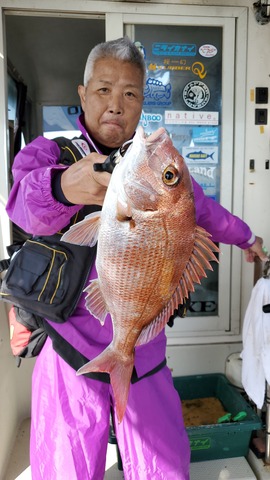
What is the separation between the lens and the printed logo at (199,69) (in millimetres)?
3334

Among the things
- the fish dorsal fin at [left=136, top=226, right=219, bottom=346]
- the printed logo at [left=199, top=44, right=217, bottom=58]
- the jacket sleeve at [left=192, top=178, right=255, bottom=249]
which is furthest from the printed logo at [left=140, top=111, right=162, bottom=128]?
the fish dorsal fin at [left=136, top=226, right=219, bottom=346]

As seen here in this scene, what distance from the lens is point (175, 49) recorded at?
3.30m

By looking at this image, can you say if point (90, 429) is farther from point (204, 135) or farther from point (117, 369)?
point (204, 135)

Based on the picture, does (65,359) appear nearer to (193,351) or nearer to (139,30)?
(193,351)

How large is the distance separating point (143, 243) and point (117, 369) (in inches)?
19.7

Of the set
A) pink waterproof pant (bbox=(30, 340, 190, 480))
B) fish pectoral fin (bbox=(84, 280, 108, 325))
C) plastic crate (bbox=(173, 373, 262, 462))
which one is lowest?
plastic crate (bbox=(173, 373, 262, 462))

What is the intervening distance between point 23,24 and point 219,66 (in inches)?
94.4

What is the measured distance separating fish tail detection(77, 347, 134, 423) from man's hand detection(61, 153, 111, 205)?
533 mm

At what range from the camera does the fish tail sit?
4.46 feet

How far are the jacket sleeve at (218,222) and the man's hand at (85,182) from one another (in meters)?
1.00

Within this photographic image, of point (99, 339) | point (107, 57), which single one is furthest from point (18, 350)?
point (107, 57)

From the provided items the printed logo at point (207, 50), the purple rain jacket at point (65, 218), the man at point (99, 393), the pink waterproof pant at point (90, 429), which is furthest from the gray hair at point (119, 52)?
the printed logo at point (207, 50)

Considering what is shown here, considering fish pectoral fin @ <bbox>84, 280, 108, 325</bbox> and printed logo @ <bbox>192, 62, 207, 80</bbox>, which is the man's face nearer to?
fish pectoral fin @ <bbox>84, 280, 108, 325</bbox>

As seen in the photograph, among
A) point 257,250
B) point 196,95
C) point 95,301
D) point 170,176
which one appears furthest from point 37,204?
point 196,95
